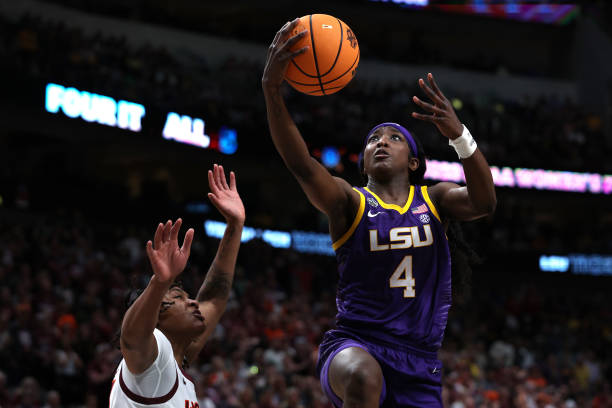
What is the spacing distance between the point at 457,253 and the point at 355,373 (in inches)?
49.7

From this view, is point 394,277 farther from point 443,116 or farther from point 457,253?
point 443,116

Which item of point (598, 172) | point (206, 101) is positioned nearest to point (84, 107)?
point (206, 101)

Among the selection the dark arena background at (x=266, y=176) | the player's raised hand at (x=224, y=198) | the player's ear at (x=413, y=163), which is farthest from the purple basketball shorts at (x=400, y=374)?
the dark arena background at (x=266, y=176)

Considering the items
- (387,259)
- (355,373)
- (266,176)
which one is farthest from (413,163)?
(266,176)

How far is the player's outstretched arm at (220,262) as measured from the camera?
4602mm

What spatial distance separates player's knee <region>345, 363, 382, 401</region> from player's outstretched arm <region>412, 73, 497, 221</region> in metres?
1.04

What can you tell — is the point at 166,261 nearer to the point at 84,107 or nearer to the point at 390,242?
the point at 390,242

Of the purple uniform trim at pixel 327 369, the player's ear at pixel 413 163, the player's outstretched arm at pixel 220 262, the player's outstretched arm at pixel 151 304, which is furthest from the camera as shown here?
the player's ear at pixel 413 163

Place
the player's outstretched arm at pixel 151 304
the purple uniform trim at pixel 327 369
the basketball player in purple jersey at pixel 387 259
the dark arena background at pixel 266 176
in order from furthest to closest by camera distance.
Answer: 1. the dark arena background at pixel 266 176
2. the purple uniform trim at pixel 327 369
3. the basketball player in purple jersey at pixel 387 259
4. the player's outstretched arm at pixel 151 304

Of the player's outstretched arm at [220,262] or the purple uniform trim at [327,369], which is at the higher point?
the player's outstretched arm at [220,262]

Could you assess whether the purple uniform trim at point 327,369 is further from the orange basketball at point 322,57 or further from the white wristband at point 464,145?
the orange basketball at point 322,57

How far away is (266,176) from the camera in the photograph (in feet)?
80.3

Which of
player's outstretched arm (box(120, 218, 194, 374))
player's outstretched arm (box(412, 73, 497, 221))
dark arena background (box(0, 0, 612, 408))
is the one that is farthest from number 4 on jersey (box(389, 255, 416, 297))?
dark arena background (box(0, 0, 612, 408))

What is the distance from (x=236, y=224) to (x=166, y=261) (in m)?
1.24
